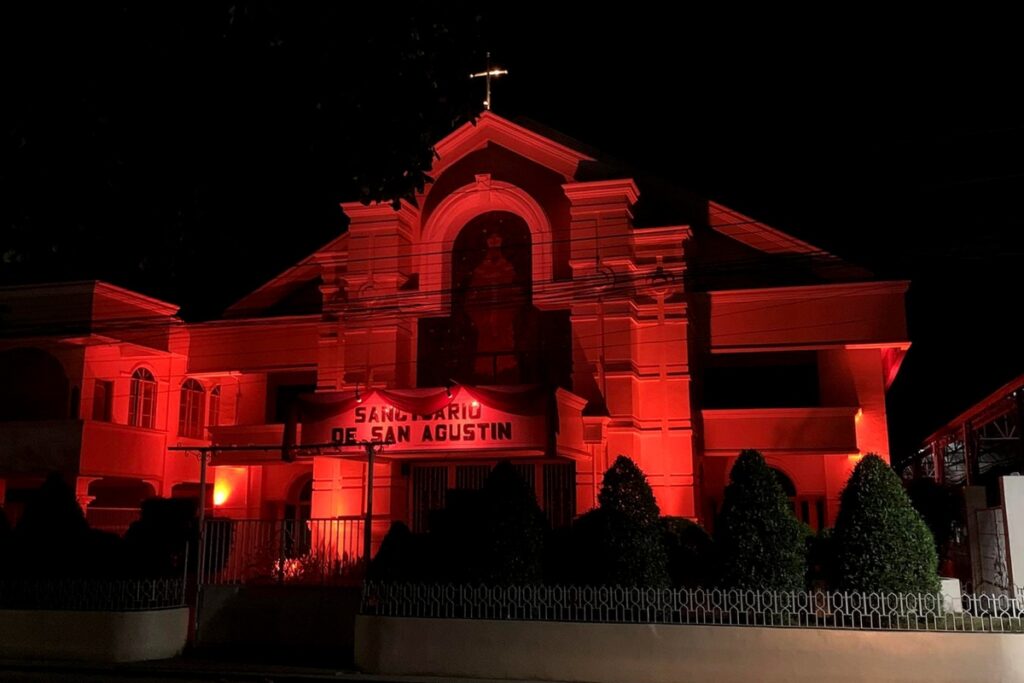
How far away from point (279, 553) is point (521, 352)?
7639 mm

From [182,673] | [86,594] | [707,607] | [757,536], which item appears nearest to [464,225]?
[86,594]

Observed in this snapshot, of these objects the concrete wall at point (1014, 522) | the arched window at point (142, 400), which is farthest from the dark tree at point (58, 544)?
the concrete wall at point (1014, 522)

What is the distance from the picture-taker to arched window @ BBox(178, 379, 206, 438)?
88.6 feet

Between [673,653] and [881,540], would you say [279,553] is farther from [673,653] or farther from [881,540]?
[881,540]

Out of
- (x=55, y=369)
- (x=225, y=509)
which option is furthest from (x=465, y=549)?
(x=55, y=369)

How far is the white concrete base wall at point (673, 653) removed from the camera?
476 inches

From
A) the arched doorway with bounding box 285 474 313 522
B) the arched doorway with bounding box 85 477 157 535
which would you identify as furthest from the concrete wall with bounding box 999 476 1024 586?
the arched doorway with bounding box 85 477 157 535

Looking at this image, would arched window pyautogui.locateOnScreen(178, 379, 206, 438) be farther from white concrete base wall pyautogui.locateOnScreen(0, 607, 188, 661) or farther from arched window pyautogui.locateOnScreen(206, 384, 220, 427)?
white concrete base wall pyautogui.locateOnScreen(0, 607, 188, 661)

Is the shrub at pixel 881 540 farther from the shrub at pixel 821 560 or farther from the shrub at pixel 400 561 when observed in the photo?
the shrub at pixel 400 561

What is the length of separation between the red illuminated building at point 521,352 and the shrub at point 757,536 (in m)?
5.42

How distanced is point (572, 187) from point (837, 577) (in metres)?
11.1

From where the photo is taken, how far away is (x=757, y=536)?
13.5 metres

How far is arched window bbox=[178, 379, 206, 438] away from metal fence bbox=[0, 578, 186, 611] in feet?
35.8

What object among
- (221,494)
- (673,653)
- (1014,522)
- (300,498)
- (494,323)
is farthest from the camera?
(300,498)
